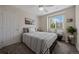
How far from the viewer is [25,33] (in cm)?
143

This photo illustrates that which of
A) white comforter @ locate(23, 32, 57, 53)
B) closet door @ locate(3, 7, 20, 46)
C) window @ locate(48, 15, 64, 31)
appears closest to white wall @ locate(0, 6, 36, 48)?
closet door @ locate(3, 7, 20, 46)

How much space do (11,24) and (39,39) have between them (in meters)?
0.71

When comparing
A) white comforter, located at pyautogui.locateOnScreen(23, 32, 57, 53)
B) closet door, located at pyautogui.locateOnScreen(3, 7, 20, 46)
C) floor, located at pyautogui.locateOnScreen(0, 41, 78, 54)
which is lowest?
floor, located at pyautogui.locateOnScreen(0, 41, 78, 54)

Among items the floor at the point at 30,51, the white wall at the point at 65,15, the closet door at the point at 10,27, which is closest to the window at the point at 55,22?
the white wall at the point at 65,15

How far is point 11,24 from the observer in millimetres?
1313

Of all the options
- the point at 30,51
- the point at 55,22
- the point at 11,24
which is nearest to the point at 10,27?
the point at 11,24

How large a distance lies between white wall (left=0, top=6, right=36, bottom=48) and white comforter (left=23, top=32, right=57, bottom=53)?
22 cm

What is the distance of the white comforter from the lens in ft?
4.43

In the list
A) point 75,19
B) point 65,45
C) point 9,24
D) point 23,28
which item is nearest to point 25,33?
point 23,28

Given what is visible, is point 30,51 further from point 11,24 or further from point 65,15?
point 65,15

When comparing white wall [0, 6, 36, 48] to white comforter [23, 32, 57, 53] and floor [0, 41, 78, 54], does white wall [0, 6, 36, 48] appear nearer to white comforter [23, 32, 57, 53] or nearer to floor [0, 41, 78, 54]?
floor [0, 41, 78, 54]

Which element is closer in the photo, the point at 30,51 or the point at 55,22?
the point at 30,51
